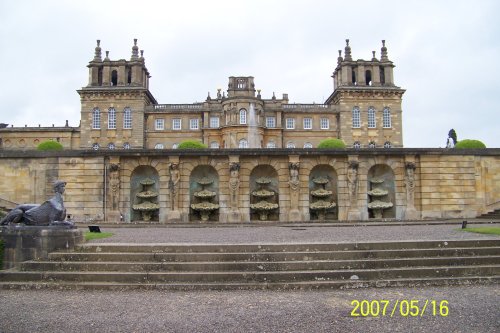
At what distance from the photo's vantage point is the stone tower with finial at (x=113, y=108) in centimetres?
6084

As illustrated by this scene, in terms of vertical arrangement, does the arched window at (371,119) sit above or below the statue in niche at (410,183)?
above

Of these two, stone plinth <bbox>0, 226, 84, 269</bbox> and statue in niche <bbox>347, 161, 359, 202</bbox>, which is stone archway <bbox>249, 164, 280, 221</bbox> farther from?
stone plinth <bbox>0, 226, 84, 269</bbox>

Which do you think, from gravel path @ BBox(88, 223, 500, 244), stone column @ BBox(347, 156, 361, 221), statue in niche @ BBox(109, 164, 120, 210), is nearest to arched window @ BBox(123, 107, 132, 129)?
statue in niche @ BBox(109, 164, 120, 210)

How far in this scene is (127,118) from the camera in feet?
200

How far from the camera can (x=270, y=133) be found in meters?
61.2

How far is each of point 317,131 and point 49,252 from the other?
53.8 m

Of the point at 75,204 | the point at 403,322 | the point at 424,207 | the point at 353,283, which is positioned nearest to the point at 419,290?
the point at 353,283

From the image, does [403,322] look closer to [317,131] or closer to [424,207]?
[424,207]

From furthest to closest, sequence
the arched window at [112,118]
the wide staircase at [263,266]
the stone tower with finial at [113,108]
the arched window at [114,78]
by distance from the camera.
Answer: the arched window at [114,78]
the arched window at [112,118]
the stone tower with finial at [113,108]
the wide staircase at [263,266]

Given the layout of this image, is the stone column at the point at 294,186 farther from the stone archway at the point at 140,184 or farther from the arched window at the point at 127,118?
the arched window at the point at 127,118
